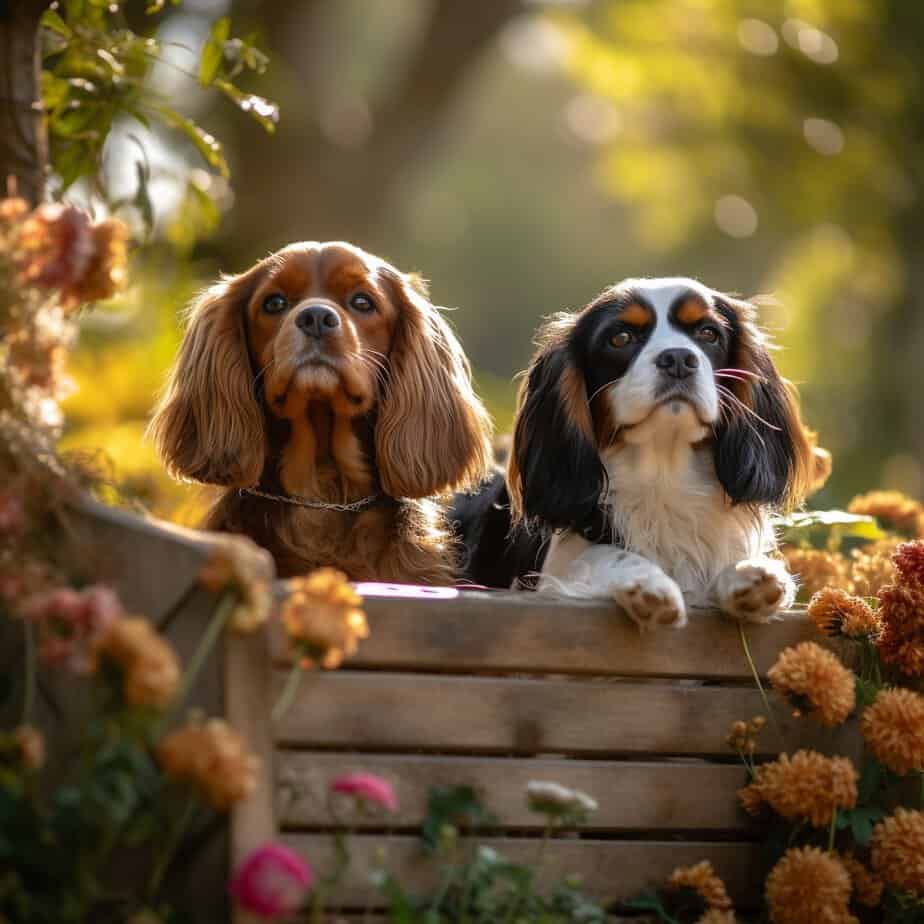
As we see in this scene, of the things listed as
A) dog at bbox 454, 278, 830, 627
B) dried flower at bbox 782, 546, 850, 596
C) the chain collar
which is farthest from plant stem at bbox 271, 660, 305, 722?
dried flower at bbox 782, 546, 850, 596

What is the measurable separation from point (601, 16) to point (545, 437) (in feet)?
44.8

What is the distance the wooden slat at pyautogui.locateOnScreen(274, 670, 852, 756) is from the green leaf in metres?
1.61

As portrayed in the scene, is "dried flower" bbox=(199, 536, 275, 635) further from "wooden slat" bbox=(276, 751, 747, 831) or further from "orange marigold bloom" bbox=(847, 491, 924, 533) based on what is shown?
"orange marigold bloom" bbox=(847, 491, 924, 533)

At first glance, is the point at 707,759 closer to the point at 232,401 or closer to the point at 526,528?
the point at 526,528

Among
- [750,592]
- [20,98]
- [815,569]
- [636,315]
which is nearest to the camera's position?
[750,592]

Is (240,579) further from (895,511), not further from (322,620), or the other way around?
(895,511)

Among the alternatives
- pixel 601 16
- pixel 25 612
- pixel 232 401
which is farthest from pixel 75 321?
pixel 601 16

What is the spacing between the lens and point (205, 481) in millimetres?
3648

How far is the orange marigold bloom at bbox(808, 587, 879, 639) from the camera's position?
109 inches

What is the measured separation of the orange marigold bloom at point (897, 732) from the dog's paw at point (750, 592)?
260mm

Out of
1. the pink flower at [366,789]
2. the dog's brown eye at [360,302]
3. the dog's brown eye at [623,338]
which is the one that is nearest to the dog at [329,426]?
the dog's brown eye at [360,302]

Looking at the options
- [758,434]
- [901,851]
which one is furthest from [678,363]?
[901,851]

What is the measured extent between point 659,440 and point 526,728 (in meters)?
0.97

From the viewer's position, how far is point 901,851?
2.60 m
